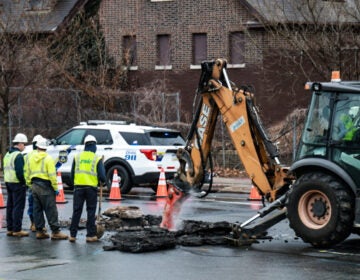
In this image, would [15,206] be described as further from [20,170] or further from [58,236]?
[58,236]

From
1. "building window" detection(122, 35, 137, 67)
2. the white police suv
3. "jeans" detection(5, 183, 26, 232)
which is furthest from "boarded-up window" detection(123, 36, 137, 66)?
"jeans" detection(5, 183, 26, 232)

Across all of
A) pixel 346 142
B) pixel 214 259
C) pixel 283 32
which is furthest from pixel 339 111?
pixel 283 32

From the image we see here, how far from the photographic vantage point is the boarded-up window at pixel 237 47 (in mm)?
36094

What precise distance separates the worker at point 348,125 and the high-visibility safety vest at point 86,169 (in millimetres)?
3932

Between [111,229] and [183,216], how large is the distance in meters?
2.52

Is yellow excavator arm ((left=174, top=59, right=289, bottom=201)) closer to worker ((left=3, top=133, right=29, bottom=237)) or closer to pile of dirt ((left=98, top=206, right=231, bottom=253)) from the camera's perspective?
pile of dirt ((left=98, top=206, right=231, bottom=253))

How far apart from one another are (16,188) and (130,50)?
932 inches

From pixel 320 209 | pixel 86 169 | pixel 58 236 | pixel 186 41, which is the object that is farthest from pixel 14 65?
pixel 320 209

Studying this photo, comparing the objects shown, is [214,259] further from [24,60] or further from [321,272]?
[24,60]

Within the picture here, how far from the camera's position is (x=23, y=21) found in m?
32.3

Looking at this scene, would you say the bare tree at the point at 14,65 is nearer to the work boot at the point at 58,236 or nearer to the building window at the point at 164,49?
the building window at the point at 164,49

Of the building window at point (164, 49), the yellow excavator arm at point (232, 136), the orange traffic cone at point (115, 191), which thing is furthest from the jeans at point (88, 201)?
the building window at point (164, 49)

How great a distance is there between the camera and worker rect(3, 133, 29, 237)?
592 inches

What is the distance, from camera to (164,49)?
38000mm
